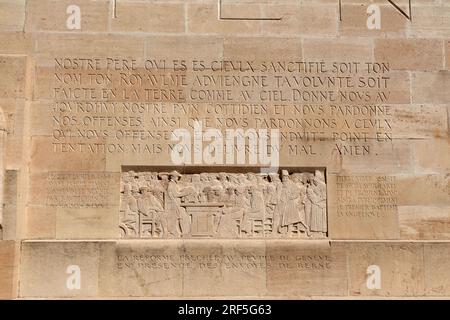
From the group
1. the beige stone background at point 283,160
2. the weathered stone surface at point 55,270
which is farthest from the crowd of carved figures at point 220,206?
the weathered stone surface at point 55,270

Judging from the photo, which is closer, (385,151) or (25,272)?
(25,272)

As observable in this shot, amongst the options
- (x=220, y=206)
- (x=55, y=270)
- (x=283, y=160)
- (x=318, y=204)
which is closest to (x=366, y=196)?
(x=318, y=204)

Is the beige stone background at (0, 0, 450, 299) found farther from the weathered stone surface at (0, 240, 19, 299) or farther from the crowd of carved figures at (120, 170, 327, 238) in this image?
the crowd of carved figures at (120, 170, 327, 238)

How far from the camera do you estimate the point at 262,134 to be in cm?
1182

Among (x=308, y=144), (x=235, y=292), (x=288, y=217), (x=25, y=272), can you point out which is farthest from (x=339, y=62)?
(x=25, y=272)

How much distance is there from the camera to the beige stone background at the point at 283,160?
11.1m

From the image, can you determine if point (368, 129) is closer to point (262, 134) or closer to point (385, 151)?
point (385, 151)

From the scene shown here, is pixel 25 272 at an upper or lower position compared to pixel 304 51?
lower

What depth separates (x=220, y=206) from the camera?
37.8ft

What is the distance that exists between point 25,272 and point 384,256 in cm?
634

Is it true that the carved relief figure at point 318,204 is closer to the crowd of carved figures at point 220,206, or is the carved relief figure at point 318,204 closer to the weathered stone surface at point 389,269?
the crowd of carved figures at point 220,206

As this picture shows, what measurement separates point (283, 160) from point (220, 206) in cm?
146

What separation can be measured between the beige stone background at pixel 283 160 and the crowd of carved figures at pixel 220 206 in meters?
0.22
